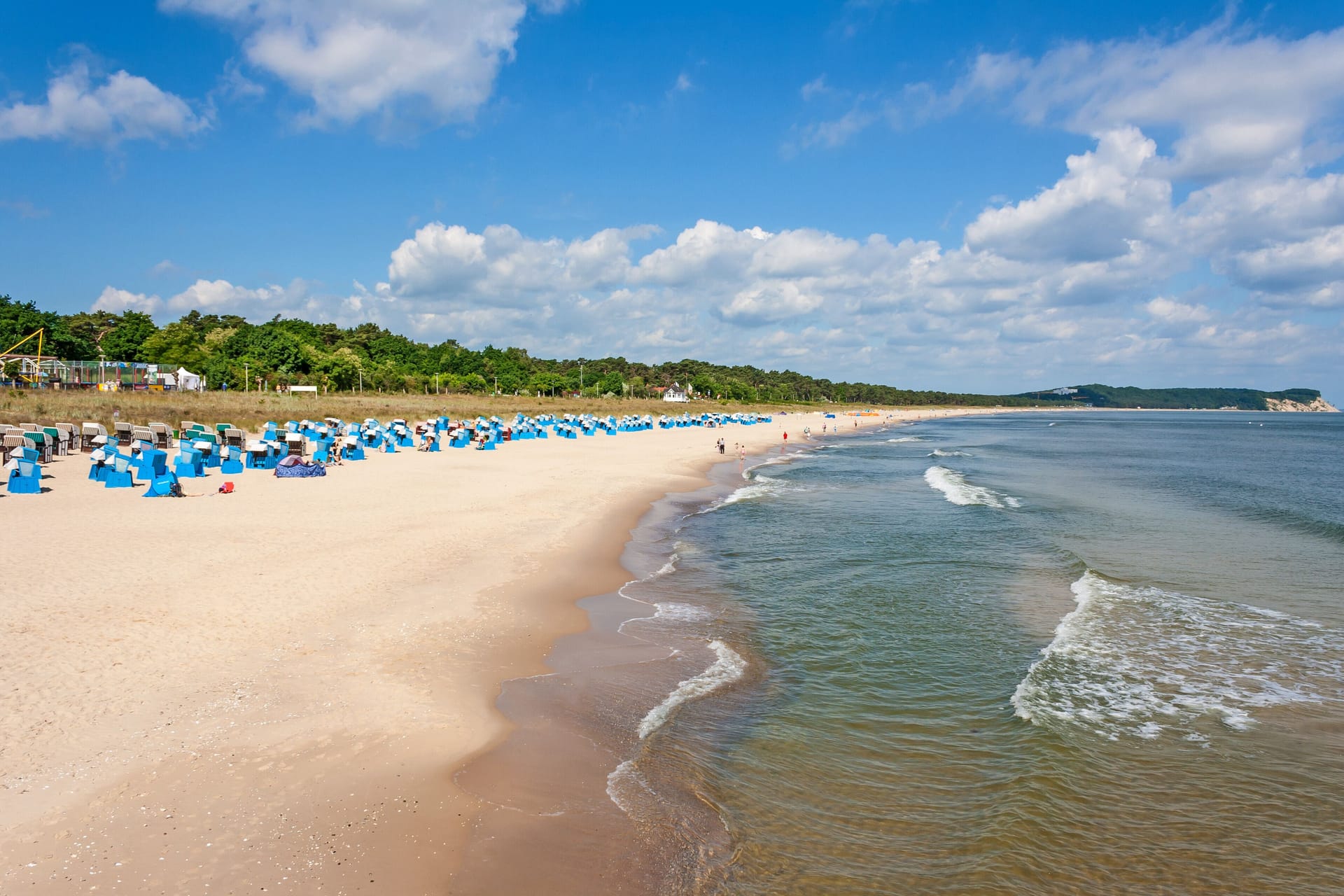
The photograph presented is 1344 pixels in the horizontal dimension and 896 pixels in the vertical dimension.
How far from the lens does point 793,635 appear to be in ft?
32.5

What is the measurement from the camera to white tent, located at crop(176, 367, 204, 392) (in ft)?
205

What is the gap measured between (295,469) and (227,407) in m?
24.2

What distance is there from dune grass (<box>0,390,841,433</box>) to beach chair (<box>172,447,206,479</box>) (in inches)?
606

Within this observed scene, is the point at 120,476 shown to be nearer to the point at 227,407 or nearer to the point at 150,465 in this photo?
the point at 150,465

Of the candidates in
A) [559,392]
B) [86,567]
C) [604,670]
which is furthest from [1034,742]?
[559,392]

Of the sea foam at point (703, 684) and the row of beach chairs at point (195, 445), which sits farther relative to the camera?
the row of beach chairs at point (195, 445)

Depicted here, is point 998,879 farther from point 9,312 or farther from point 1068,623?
point 9,312

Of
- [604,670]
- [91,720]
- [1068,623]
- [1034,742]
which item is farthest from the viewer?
[1068,623]

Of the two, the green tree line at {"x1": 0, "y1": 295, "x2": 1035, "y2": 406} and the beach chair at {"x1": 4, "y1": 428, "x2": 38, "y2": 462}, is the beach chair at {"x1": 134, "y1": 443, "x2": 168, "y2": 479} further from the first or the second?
the green tree line at {"x1": 0, "y1": 295, "x2": 1035, "y2": 406}

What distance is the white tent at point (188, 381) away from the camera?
6238cm

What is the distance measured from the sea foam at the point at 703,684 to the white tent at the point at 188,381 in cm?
6524

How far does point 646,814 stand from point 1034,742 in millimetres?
3983

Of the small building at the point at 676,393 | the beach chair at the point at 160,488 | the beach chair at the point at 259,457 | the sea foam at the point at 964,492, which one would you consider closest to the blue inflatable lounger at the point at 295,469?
the beach chair at the point at 259,457

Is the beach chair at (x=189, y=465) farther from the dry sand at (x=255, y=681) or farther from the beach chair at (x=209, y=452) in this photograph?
the dry sand at (x=255, y=681)
